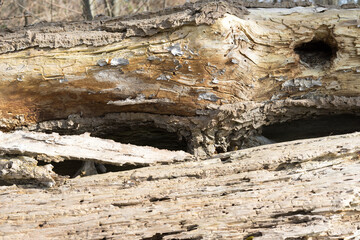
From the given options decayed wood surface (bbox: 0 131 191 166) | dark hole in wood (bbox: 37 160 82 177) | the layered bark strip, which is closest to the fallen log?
decayed wood surface (bbox: 0 131 191 166)

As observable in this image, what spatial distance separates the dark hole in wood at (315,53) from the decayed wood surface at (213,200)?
0.83 meters

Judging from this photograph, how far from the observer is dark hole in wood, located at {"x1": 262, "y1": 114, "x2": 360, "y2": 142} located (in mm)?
3994

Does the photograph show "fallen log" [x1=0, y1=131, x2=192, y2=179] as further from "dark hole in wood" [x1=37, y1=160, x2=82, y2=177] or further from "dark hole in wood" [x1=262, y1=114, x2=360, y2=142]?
"dark hole in wood" [x1=262, y1=114, x2=360, y2=142]

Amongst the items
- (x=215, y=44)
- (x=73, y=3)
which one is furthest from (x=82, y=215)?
(x=73, y=3)

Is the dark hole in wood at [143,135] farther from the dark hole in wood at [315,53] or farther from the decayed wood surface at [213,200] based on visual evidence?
the dark hole in wood at [315,53]

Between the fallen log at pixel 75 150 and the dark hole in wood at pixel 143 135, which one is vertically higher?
the dark hole in wood at pixel 143 135

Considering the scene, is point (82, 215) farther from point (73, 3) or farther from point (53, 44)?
point (73, 3)

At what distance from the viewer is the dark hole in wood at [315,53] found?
140 inches

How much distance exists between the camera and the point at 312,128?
13.6 feet

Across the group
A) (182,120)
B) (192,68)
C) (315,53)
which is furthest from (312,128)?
(192,68)

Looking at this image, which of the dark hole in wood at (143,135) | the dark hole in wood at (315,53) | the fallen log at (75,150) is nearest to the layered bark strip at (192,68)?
the dark hole in wood at (315,53)

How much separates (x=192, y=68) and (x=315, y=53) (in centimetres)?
132

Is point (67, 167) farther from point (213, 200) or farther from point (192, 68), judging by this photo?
point (213, 200)

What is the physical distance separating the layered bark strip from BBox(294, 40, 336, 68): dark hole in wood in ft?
0.04
